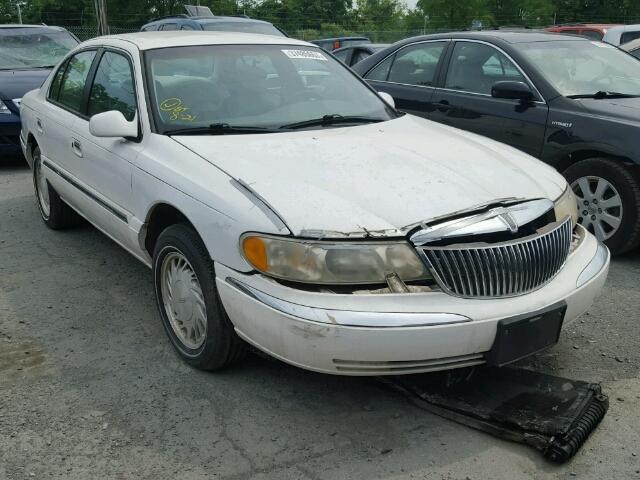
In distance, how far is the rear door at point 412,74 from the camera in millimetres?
6223

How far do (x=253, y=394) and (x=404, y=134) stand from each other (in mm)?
1628

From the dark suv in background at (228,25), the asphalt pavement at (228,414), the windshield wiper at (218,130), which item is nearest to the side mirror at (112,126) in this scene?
the windshield wiper at (218,130)

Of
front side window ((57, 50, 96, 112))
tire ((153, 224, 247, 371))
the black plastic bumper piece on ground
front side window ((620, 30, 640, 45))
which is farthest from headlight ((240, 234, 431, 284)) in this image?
front side window ((620, 30, 640, 45))

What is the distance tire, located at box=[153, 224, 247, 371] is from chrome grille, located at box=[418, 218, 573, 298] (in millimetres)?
987

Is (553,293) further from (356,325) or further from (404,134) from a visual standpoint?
(404,134)

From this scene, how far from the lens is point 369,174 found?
3.09m

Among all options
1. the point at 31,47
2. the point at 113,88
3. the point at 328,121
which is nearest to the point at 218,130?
the point at 328,121

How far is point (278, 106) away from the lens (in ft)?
12.6

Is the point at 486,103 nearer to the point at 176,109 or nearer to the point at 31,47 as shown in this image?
the point at 176,109

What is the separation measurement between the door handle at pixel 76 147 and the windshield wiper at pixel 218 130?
1.07m

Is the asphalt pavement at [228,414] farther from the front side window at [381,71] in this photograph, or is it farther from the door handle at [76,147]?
the front side window at [381,71]

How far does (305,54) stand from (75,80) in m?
1.71

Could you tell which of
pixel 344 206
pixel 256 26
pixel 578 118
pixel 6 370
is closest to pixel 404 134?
pixel 344 206

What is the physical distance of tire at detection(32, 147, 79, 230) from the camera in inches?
212
